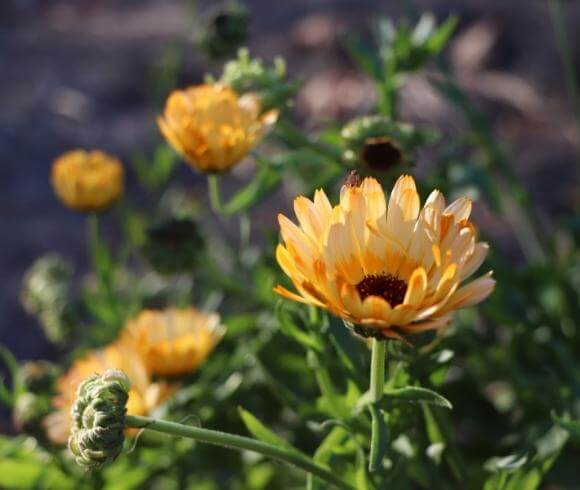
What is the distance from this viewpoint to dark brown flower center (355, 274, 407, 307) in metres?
1.35

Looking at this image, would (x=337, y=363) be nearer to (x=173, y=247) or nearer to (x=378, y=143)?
(x=378, y=143)

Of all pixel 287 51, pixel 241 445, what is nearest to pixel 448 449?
pixel 241 445

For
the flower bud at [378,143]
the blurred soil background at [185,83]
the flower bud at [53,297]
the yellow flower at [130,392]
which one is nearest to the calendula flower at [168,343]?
the yellow flower at [130,392]

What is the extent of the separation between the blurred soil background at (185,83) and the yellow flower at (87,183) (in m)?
1.15

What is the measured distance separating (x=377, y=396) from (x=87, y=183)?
129cm

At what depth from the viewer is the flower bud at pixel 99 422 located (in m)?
1.34

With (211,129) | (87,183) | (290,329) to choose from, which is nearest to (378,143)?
(211,129)

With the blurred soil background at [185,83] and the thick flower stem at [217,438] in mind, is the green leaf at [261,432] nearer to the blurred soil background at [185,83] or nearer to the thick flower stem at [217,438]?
the thick flower stem at [217,438]

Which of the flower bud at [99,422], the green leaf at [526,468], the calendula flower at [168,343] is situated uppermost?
the flower bud at [99,422]

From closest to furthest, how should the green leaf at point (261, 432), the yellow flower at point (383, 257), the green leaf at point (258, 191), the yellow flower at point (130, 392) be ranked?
the yellow flower at point (383, 257)
the green leaf at point (261, 432)
the yellow flower at point (130, 392)
the green leaf at point (258, 191)

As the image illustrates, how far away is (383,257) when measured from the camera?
137 cm

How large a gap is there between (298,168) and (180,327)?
0.52 meters

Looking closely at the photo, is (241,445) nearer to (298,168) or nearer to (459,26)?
(298,168)

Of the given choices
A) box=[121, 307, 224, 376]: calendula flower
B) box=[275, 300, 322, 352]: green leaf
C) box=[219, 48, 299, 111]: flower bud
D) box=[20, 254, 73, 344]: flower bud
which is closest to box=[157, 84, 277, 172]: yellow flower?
box=[219, 48, 299, 111]: flower bud
